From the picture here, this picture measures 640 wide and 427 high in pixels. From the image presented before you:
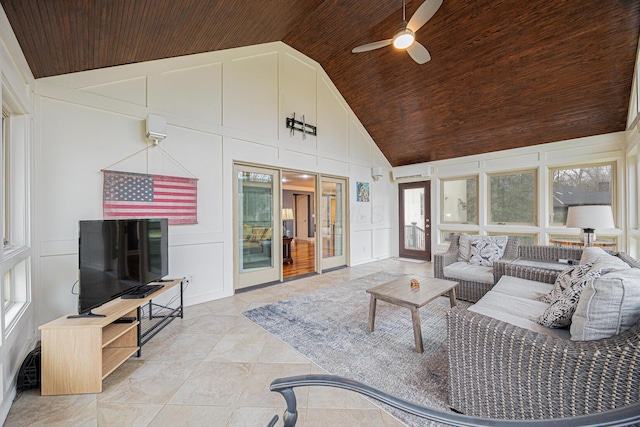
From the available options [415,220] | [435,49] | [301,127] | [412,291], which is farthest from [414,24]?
[415,220]

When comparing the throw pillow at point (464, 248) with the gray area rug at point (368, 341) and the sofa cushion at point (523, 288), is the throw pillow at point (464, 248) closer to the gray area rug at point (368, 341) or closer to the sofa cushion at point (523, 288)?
the gray area rug at point (368, 341)

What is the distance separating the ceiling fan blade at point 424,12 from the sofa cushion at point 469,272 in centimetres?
300

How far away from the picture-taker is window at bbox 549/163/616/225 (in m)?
4.41

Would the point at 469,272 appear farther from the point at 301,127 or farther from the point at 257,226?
the point at 301,127

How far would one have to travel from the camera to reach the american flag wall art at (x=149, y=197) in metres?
2.89

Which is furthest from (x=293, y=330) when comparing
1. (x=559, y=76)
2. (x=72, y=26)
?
(x=559, y=76)

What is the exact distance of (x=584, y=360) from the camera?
113cm

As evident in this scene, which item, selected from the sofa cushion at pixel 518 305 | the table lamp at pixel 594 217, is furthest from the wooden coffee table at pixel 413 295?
the table lamp at pixel 594 217

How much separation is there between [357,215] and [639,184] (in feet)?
14.4

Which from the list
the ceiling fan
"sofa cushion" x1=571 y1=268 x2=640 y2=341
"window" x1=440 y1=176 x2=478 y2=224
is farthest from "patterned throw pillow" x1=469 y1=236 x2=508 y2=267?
the ceiling fan

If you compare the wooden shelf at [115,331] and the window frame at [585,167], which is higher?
the window frame at [585,167]

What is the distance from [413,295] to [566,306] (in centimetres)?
114

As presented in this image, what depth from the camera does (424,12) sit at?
246cm

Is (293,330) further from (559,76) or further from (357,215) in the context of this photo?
(559,76)
